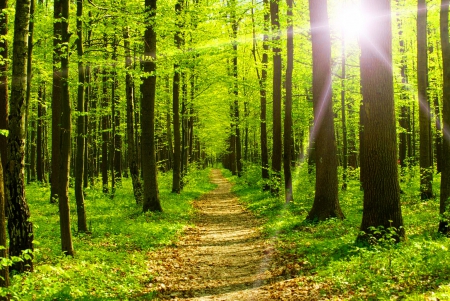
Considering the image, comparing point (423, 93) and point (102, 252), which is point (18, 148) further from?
point (423, 93)

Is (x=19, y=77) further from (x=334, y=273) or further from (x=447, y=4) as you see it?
(x=447, y=4)

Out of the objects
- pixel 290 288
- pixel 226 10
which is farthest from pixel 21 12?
pixel 226 10

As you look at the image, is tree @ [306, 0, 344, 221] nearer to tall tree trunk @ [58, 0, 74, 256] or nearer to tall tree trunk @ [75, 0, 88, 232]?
tall tree trunk @ [75, 0, 88, 232]

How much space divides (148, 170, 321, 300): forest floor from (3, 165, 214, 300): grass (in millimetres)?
469

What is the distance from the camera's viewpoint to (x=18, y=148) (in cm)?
644

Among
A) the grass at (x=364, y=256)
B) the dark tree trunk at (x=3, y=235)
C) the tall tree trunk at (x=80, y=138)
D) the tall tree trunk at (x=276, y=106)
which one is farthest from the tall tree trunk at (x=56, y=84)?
the tall tree trunk at (x=276, y=106)

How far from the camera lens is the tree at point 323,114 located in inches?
440

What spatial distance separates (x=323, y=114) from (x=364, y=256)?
571 centimetres

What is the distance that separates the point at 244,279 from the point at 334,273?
6.43ft

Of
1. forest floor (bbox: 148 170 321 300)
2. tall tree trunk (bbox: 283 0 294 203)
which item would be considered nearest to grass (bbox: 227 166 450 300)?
forest floor (bbox: 148 170 321 300)

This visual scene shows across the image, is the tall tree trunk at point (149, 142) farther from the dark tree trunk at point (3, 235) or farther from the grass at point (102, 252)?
the dark tree trunk at point (3, 235)

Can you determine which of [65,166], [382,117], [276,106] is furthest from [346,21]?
[65,166]

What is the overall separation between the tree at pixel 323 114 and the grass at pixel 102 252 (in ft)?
16.3

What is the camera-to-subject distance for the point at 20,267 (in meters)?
6.68
